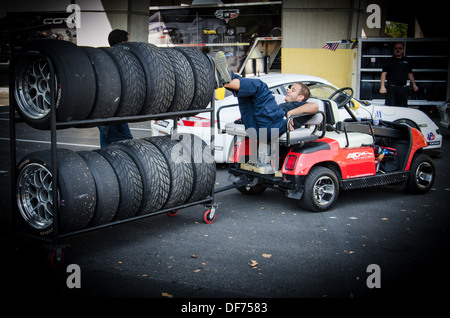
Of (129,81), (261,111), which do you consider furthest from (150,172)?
(261,111)

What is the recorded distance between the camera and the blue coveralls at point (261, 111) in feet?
20.0

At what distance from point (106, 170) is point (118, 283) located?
1.19 metres

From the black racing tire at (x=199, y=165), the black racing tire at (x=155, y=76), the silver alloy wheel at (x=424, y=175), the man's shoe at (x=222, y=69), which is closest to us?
the black racing tire at (x=155, y=76)

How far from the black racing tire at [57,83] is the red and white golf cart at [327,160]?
2488 mm

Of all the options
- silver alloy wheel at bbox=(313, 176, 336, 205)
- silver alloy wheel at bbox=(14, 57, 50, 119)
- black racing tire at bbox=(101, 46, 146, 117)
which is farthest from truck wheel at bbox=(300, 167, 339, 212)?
silver alloy wheel at bbox=(14, 57, 50, 119)

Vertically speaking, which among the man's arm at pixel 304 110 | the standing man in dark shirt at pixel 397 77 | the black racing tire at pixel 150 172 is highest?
the standing man in dark shirt at pixel 397 77

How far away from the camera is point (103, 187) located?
480 cm

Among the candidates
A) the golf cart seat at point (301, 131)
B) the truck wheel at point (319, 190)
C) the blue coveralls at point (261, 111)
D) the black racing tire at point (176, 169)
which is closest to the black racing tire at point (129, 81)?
the black racing tire at point (176, 169)

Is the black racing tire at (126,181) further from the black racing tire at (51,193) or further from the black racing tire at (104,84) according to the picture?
the black racing tire at (104,84)

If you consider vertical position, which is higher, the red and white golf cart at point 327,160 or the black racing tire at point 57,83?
the black racing tire at point 57,83

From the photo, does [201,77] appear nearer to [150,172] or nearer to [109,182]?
[150,172]

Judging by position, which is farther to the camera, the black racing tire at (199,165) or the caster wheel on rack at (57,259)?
the black racing tire at (199,165)

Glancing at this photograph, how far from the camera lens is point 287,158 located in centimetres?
634

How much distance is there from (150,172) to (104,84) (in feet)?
3.53
